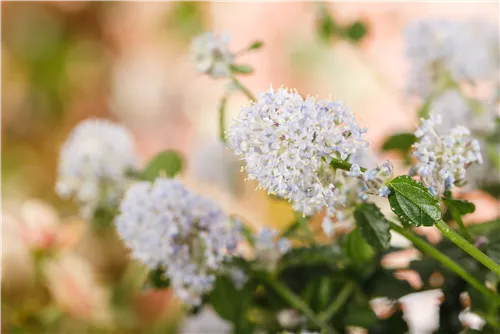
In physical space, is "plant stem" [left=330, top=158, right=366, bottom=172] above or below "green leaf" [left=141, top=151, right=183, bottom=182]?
below

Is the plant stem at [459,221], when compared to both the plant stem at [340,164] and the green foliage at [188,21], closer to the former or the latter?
the plant stem at [340,164]

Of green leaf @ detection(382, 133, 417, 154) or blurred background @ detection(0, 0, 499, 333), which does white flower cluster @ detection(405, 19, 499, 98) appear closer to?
green leaf @ detection(382, 133, 417, 154)

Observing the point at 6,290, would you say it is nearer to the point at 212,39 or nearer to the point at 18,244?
the point at 18,244

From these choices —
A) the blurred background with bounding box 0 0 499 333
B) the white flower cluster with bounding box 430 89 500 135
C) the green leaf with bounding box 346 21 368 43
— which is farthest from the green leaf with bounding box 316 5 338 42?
the blurred background with bounding box 0 0 499 333

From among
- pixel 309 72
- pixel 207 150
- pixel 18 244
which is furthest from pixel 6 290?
pixel 309 72

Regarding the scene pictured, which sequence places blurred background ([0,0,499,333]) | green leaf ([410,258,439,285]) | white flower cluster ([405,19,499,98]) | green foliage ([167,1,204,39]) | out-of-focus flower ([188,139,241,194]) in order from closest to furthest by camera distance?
green leaf ([410,258,439,285]) < white flower cluster ([405,19,499,98]) < out-of-focus flower ([188,139,241,194]) < green foliage ([167,1,204,39]) < blurred background ([0,0,499,333])

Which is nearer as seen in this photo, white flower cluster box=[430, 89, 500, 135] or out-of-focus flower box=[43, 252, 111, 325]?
white flower cluster box=[430, 89, 500, 135]

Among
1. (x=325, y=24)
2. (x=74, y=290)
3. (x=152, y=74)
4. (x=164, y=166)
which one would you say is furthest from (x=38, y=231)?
(x=152, y=74)
